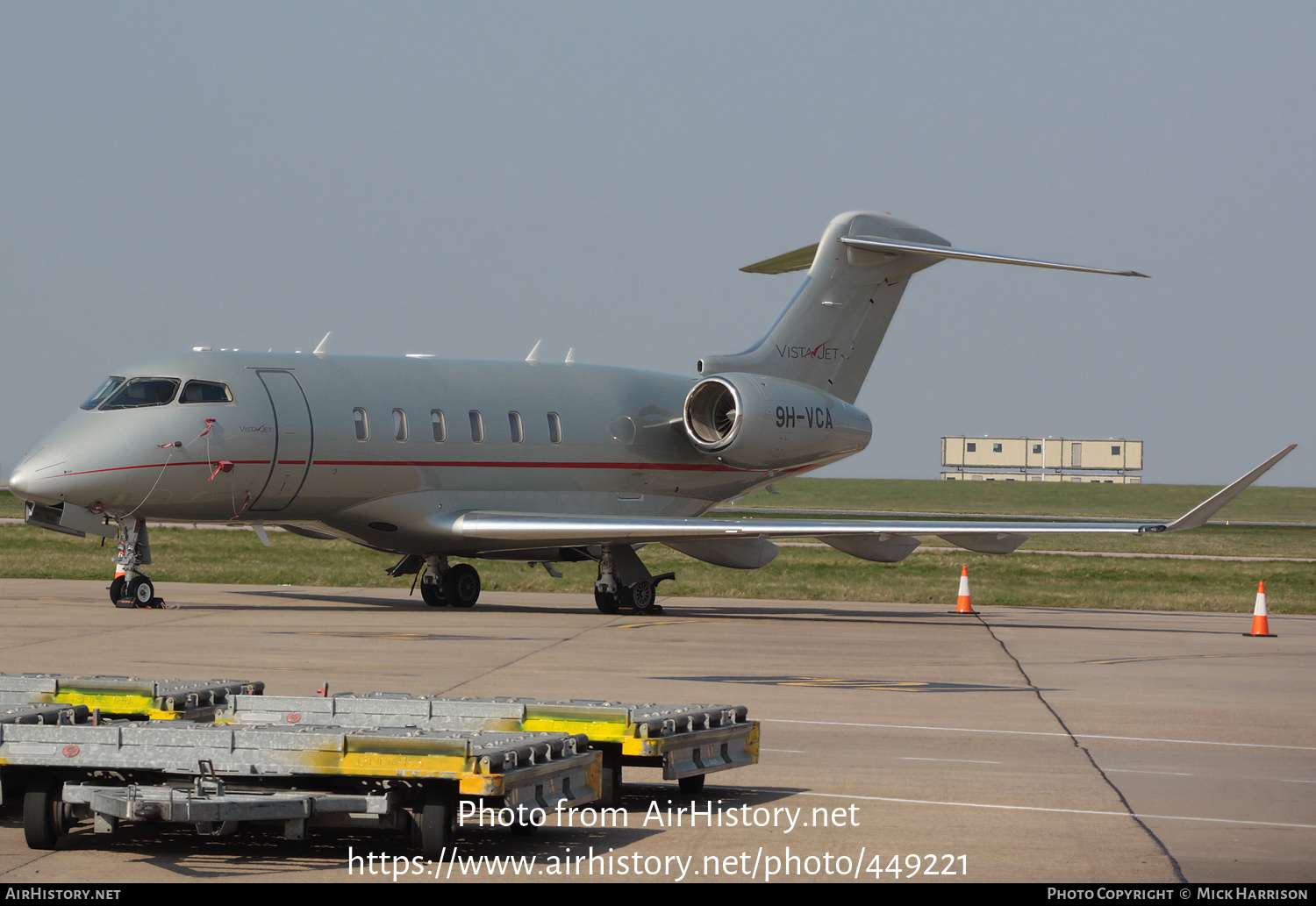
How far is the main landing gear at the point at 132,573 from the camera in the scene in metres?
21.9

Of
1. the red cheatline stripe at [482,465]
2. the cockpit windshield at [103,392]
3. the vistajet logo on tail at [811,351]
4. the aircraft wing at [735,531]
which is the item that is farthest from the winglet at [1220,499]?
the cockpit windshield at [103,392]

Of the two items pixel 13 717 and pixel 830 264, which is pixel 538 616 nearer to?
pixel 830 264

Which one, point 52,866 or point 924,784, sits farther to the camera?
point 924,784

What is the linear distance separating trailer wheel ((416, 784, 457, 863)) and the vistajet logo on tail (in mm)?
21592

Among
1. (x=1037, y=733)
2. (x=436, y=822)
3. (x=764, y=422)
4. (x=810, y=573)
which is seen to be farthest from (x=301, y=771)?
(x=810, y=573)

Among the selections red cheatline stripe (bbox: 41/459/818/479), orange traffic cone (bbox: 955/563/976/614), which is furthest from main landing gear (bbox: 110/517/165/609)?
orange traffic cone (bbox: 955/563/976/614)

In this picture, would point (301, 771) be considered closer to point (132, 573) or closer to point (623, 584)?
point (132, 573)

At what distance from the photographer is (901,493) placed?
119m

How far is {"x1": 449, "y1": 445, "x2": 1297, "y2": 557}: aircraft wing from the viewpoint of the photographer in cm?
2153

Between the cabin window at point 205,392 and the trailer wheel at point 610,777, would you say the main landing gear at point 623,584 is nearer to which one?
the cabin window at point 205,392

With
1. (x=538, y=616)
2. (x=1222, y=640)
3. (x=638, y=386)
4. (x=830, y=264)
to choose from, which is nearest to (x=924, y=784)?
(x=1222, y=640)

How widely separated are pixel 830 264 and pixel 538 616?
9.39 metres

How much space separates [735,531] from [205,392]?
309 inches

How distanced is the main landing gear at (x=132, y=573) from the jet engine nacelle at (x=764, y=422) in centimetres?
927
